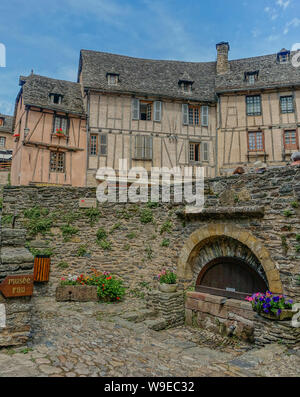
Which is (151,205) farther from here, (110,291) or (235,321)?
(235,321)

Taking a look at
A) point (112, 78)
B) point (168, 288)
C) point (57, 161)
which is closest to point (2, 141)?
point (57, 161)

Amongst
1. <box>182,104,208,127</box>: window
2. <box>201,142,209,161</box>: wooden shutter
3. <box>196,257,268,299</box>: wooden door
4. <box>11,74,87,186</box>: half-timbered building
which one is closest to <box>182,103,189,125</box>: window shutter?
<box>182,104,208,127</box>: window

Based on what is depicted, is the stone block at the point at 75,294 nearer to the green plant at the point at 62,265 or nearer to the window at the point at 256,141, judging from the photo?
the green plant at the point at 62,265

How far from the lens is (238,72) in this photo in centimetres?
1588

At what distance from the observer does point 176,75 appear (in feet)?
54.2

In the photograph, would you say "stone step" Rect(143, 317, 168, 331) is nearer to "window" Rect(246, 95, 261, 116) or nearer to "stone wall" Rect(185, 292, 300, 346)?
"stone wall" Rect(185, 292, 300, 346)

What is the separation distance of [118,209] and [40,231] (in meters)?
2.23

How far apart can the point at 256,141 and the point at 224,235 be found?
10.0 m

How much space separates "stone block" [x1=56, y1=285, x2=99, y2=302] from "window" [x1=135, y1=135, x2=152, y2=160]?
8420 millimetres

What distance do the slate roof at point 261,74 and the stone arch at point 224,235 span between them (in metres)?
10.7

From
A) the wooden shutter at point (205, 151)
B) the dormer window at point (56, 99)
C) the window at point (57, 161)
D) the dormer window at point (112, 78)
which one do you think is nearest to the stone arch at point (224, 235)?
the wooden shutter at point (205, 151)

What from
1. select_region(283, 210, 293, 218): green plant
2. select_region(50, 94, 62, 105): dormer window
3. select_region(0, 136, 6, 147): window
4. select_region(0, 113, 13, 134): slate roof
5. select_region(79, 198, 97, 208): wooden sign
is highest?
select_region(0, 113, 13, 134): slate roof

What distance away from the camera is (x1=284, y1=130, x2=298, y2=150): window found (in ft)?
45.9

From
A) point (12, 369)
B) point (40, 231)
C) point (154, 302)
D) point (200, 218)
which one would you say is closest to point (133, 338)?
point (154, 302)
